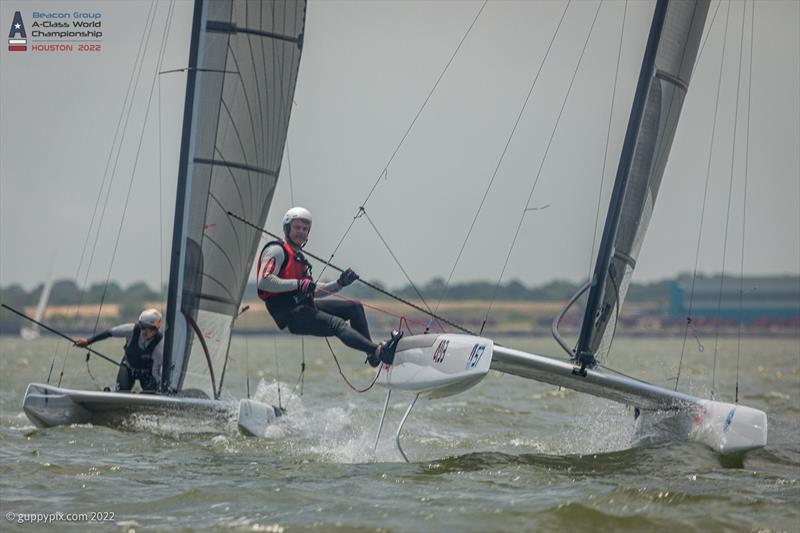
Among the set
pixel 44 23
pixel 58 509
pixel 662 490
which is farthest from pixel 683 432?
pixel 44 23

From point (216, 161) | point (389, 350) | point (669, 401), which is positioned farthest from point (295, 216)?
point (669, 401)

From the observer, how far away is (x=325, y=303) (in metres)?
8.69

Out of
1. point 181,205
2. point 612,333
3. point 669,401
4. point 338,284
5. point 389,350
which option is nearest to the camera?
point 389,350

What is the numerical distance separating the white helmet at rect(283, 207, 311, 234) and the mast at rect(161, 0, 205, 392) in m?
2.16

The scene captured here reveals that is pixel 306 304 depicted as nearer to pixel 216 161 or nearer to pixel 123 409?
pixel 123 409

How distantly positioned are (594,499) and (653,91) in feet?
10.9

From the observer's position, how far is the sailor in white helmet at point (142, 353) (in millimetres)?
10602

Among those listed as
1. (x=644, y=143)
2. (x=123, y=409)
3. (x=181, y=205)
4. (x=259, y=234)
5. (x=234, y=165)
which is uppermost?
(x=644, y=143)

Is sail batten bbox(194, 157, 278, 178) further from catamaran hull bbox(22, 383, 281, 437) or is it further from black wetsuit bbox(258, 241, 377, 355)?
black wetsuit bbox(258, 241, 377, 355)

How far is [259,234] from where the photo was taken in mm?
11383

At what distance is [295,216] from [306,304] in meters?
0.68

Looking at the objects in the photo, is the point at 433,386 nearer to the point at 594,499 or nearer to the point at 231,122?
the point at 594,499

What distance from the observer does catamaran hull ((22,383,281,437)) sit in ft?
32.3

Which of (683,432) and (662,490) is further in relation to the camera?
(683,432)
